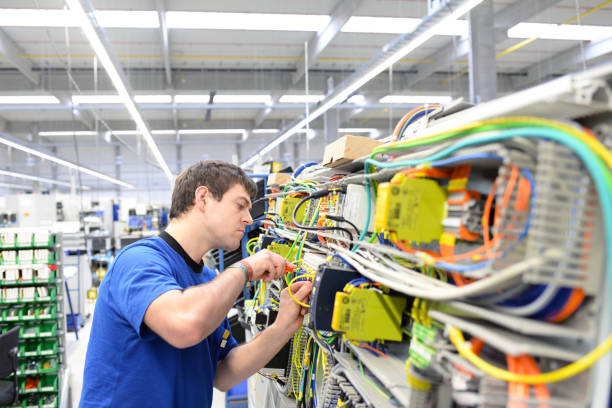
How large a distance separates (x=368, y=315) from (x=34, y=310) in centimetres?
384

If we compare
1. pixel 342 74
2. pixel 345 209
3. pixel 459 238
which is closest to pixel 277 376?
pixel 345 209

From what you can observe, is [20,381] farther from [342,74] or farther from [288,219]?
[342,74]

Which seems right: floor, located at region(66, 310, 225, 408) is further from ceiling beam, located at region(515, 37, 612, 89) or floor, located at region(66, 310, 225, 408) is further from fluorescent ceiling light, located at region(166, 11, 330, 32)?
ceiling beam, located at region(515, 37, 612, 89)

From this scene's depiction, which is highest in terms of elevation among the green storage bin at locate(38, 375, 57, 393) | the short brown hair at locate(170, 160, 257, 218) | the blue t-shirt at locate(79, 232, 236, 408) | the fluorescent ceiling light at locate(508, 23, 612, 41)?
the fluorescent ceiling light at locate(508, 23, 612, 41)

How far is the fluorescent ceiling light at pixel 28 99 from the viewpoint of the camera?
8.26 metres

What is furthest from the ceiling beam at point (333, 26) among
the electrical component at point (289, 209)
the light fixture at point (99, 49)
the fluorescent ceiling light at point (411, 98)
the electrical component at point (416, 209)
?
the electrical component at point (416, 209)

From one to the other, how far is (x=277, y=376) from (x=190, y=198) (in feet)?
3.98

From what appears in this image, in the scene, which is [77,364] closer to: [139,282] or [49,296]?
[49,296]

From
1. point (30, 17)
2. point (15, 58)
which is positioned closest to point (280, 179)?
point (30, 17)

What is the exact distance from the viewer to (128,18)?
564 centimetres

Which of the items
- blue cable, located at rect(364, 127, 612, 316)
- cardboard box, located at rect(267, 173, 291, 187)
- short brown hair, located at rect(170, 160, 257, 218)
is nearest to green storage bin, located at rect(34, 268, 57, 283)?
cardboard box, located at rect(267, 173, 291, 187)

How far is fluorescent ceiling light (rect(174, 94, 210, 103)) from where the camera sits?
9.21 meters

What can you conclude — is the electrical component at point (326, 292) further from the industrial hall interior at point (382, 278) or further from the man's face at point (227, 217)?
the man's face at point (227, 217)

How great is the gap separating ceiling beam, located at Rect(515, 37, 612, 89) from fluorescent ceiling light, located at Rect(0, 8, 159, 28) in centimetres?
666
